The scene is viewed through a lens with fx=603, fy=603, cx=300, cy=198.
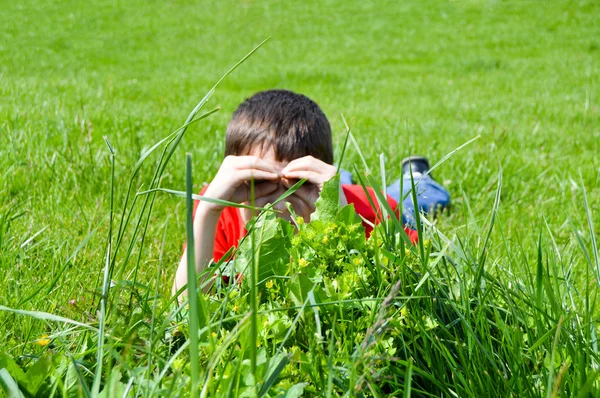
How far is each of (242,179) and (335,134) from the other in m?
3.42

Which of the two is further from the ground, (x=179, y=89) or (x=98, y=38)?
(x=98, y=38)

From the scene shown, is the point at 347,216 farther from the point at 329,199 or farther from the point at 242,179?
the point at 242,179

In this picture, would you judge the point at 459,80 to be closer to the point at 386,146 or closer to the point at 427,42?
the point at 427,42

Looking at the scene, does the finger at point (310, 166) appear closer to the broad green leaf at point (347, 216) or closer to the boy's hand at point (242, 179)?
the boy's hand at point (242, 179)

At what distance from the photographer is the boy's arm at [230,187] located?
1.91 metres

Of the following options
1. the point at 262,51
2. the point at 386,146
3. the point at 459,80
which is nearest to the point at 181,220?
the point at 386,146

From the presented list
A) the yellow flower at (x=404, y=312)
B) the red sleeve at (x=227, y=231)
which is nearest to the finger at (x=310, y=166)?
the red sleeve at (x=227, y=231)

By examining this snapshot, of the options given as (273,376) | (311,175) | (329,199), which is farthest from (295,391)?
(311,175)

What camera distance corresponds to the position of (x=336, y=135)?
516 cm

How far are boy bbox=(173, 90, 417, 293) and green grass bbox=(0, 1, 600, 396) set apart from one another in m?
0.22

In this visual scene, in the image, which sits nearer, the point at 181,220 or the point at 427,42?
the point at 181,220

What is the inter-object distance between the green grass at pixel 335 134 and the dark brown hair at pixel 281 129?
0.48 meters

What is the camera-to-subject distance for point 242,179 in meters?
1.91

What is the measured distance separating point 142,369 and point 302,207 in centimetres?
114
